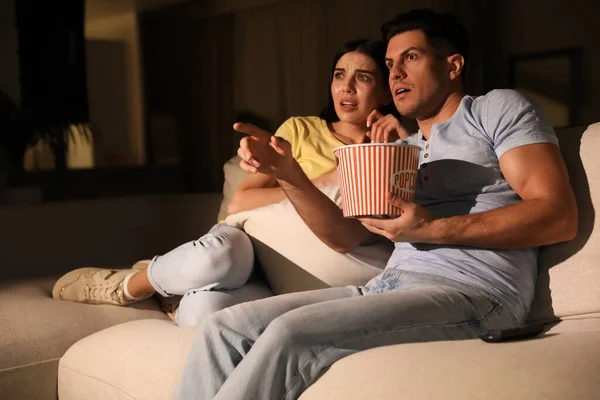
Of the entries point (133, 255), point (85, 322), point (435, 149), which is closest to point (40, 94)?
point (133, 255)

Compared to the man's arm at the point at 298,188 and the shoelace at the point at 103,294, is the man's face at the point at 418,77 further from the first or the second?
the shoelace at the point at 103,294

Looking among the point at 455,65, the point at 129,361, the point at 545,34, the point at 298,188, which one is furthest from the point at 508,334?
the point at 545,34

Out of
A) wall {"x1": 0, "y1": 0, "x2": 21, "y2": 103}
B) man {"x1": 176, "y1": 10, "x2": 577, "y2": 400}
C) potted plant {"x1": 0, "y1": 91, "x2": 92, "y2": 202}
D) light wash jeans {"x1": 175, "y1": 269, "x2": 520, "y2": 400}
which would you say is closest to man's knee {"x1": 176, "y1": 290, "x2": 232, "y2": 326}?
man {"x1": 176, "y1": 10, "x2": 577, "y2": 400}

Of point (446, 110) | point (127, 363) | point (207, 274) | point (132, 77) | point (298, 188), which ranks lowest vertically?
point (127, 363)

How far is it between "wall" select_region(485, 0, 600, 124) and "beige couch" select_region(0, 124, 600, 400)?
1.20 meters

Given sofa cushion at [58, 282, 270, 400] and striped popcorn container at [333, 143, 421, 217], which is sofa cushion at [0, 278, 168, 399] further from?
striped popcorn container at [333, 143, 421, 217]

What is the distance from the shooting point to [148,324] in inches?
73.8

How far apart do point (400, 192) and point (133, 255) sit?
5.95ft

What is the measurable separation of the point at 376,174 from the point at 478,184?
0.99ft

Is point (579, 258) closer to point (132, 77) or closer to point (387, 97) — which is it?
point (387, 97)

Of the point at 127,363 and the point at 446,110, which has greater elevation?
the point at 446,110

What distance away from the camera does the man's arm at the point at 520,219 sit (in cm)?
145

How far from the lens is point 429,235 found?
1473 mm

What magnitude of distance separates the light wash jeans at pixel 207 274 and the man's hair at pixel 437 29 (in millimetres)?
660
